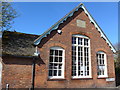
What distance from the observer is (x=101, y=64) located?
13203 mm

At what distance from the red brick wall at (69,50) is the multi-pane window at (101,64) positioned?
489 mm

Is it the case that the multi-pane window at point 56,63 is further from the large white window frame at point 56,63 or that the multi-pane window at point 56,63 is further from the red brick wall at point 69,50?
the red brick wall at point 69,50

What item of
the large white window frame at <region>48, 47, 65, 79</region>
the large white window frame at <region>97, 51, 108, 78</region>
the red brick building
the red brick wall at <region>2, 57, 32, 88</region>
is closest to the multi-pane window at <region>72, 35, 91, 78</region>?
the red brick building

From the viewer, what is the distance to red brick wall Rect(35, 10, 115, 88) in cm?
1000

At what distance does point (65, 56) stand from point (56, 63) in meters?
1.06

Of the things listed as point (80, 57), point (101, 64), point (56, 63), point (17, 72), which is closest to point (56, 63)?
point (56, 63)

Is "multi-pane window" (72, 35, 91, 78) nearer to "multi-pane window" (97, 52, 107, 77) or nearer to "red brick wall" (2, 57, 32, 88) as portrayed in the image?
"multi-pane window" (97, 52, 107, 77)

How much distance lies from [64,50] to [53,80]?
2821mm

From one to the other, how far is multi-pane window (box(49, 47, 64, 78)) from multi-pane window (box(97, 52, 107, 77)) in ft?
14.6

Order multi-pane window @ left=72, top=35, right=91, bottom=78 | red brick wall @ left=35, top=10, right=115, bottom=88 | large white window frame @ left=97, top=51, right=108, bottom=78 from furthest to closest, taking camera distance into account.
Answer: large white window frame @ left=97, top=51, right=108, bottom=78, multi-pane window @ left=72, top=35, right=91, bottom=78, red brick wall @ left=35, top=10, right=115, bottom=88

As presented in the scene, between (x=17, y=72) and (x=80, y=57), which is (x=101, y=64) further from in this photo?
(x=17, y=72)

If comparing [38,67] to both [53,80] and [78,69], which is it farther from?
[78,69]

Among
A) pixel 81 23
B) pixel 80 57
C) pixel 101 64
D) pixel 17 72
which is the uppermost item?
pixel 81 23

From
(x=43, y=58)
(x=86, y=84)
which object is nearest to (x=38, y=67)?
(x=43, y=58)
